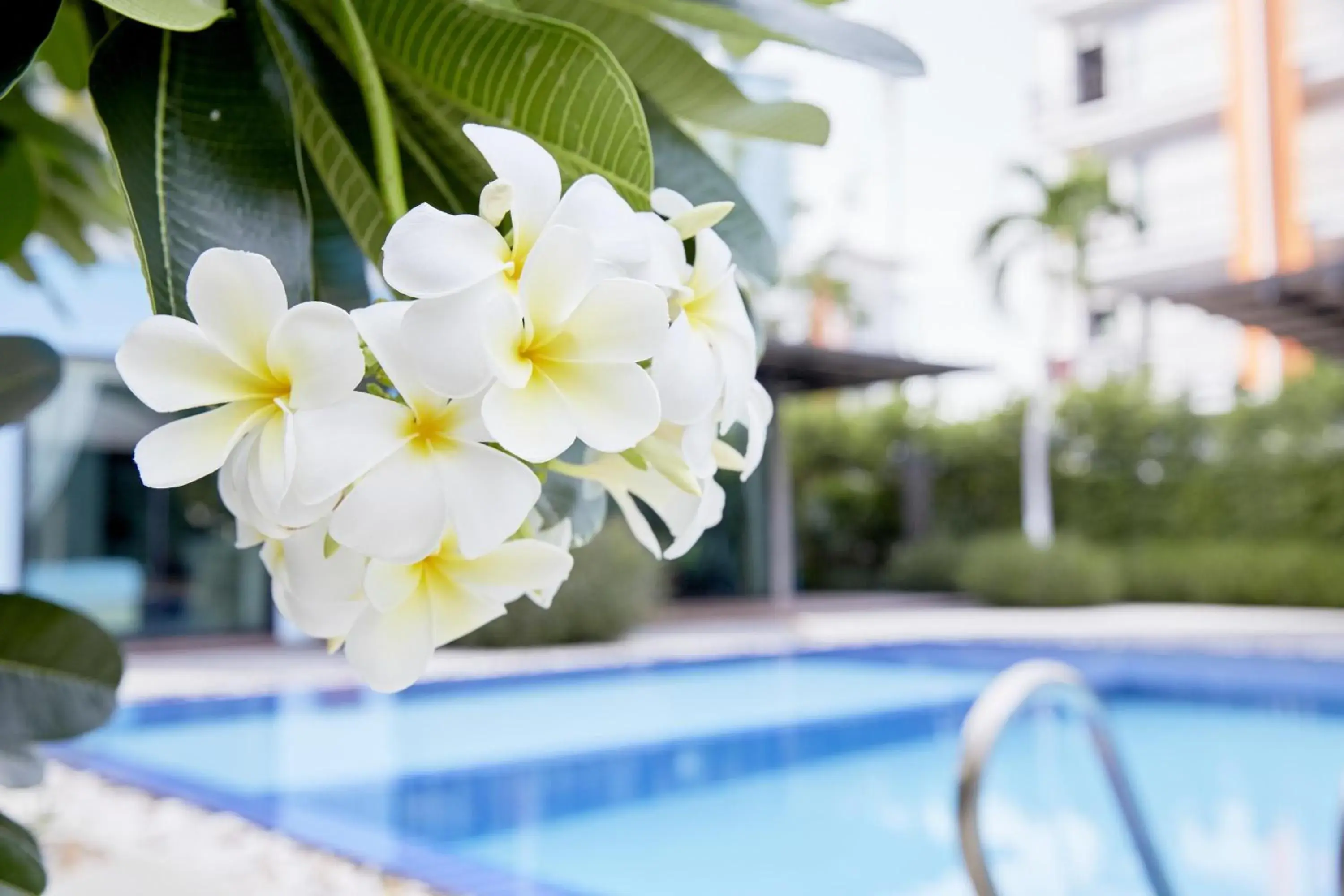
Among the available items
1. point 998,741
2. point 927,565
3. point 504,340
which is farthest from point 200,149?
point 927,565

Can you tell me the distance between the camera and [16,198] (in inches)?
27.9

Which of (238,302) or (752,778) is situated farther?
(752,778)

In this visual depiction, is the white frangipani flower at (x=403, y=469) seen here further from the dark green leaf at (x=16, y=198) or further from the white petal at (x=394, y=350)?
the dark green leaf at (x=16, y=198)

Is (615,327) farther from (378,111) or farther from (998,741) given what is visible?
(998,741)

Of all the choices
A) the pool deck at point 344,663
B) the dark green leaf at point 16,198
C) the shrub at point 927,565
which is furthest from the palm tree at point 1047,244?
the dark green leaf at point 16,198

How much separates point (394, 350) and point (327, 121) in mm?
197

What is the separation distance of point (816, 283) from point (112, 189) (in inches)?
768

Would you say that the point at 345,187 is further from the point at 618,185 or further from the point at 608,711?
the point at 608,711

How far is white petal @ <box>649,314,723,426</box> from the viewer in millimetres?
281

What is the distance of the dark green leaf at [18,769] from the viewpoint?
56cm

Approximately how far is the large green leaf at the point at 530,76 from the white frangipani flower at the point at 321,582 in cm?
13

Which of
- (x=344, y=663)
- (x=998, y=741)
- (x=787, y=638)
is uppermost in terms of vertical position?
(x=998, y=741)

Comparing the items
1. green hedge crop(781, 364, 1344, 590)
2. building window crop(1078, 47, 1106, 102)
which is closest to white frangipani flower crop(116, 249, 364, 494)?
green hedge crop(781, 364, 1344, 590)

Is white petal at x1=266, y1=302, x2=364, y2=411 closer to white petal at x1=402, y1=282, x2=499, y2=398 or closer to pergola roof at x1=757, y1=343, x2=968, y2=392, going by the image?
white petal at x1=402, y1=282, x2=499, y2=398
